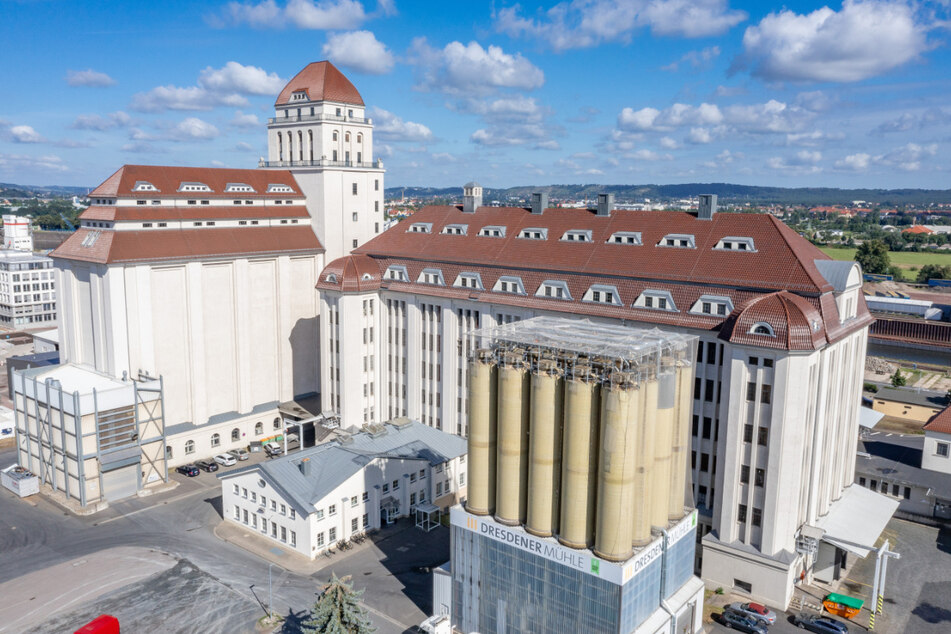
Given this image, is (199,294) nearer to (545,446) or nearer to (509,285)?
(509,285)

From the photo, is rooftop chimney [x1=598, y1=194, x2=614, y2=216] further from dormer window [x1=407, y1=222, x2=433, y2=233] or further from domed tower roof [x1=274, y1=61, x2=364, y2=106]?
domed tower roof [x1=274, y1=61, x2=364, y2=106]

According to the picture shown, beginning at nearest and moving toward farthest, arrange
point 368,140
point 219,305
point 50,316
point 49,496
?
point 49,496 → point 219,305 → point 368,140 → point 50,316

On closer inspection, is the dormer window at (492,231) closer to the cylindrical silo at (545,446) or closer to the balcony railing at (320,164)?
the balcony railing at (320,164)

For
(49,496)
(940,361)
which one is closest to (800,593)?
(49,496)

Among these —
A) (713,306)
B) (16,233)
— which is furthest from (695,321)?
(16,233)

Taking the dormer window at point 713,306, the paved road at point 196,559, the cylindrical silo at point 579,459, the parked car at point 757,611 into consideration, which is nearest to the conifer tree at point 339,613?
the paved road at point 196,559

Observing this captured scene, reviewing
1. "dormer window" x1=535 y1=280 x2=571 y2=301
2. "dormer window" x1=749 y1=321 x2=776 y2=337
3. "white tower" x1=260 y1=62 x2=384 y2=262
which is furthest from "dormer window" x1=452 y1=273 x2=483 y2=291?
"dormer window" x1=749 y1=321 x2=776 y2=337

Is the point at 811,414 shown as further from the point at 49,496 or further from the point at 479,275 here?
the point at 49,496
